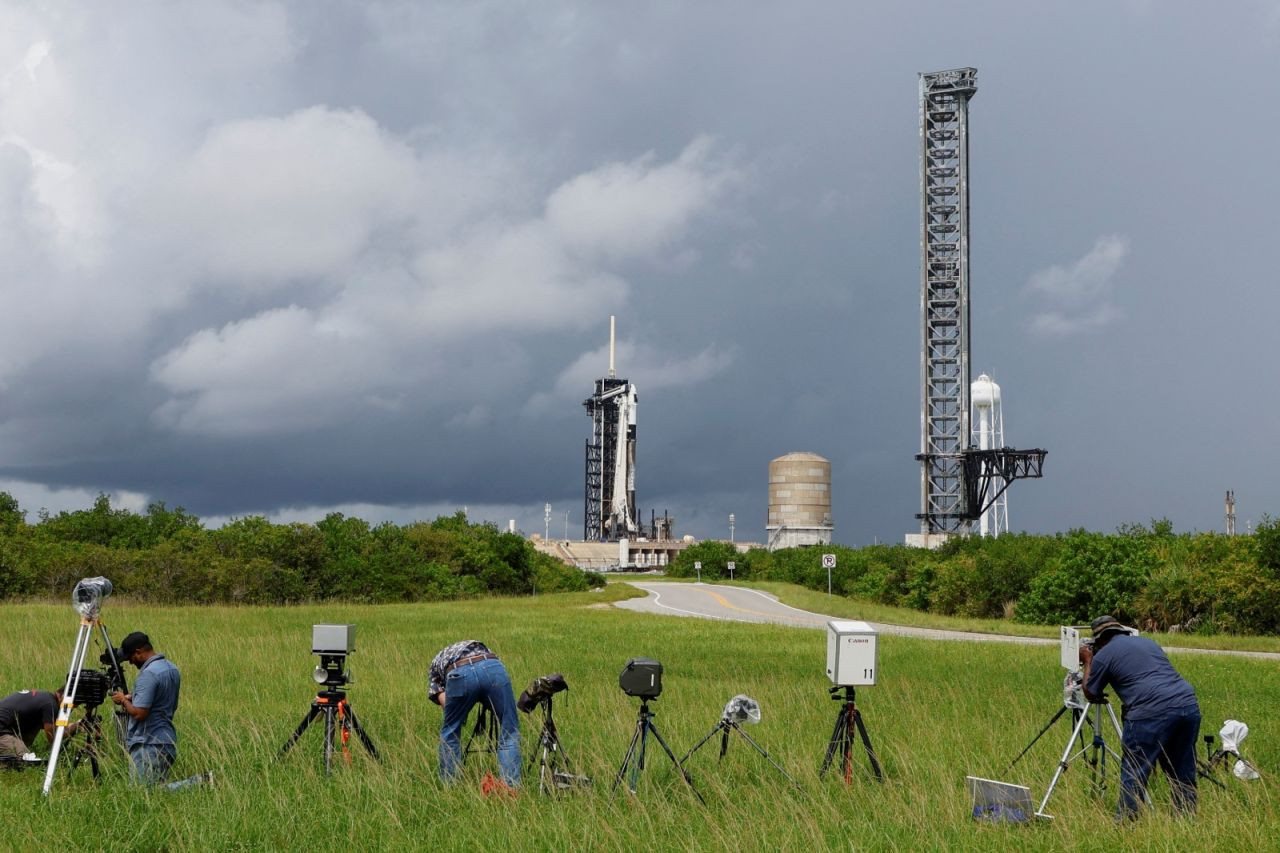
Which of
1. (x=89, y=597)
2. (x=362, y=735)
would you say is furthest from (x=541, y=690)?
(x=89, y=597)

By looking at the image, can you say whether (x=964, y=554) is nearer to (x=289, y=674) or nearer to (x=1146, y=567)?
(x=1146, y=567)

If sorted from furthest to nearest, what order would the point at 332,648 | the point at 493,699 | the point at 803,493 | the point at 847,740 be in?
the point at 803,493 → the point at 332,648 → the point at 847,740 → the point at 493,699

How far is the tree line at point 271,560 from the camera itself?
49.0 metres

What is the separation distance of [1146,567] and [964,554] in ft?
43.4

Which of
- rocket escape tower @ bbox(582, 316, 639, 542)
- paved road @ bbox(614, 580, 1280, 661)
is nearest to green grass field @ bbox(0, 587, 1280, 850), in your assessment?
paved road @ bbox(614, 580, 1280, 661)

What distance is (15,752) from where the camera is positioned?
1181 cm

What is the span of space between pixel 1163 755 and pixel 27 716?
11.3 m

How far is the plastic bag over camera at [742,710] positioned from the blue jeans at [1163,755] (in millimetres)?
2958

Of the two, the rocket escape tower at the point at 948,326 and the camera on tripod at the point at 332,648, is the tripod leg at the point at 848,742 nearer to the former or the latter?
the camera on tripod at the point at 332,648

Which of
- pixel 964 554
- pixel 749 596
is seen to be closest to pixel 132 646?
pixel 964 554

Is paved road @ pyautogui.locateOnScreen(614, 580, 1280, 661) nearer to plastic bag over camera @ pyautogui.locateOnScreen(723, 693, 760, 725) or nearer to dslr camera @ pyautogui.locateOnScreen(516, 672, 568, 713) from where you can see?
plastic bag over camera @ pyautogui.locateOnScreen(723, 693, 760, 725)

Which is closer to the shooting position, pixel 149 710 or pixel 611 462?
pixel 149 710

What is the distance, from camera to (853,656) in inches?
379

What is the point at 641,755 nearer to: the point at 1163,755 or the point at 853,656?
the point at 853,656
